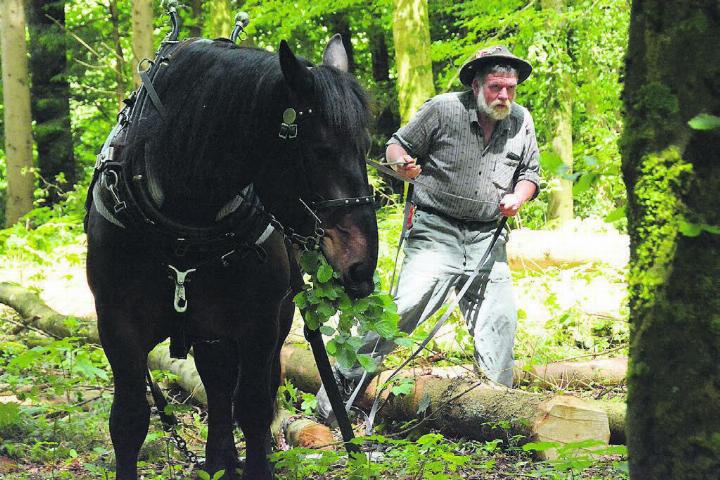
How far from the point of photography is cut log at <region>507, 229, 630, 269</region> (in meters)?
10.5

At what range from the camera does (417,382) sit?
5.58 meters

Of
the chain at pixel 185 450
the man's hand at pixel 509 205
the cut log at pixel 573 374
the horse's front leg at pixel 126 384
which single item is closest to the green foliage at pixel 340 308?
the horse's front leg at pixel 126 384

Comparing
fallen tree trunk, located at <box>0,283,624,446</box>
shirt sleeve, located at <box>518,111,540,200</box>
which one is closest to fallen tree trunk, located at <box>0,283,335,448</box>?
fallen tree trunk, located at <box>0,283,624,446</box>

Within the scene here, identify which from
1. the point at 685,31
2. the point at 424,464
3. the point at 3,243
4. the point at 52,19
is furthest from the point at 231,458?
the point at 52,19

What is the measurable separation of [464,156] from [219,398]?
2289 mm

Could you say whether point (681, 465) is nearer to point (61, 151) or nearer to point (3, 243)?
point (3, 243)

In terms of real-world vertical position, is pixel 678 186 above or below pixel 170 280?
above

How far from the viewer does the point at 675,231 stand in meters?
2.02

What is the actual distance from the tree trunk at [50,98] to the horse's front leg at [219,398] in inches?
623

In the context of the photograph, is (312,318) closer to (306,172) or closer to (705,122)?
(306,172)

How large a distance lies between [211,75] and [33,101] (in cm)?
1769

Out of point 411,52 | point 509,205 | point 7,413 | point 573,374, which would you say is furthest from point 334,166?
point 411,52

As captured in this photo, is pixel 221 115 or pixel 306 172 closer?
pixel 306 172

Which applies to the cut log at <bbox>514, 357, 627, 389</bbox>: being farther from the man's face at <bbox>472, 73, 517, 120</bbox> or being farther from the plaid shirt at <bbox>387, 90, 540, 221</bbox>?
the man's face at <bbox>472, 73, 517, 120</bbox>
